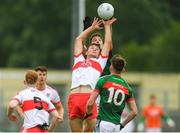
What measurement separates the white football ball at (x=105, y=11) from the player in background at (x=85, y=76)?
107 millimetres

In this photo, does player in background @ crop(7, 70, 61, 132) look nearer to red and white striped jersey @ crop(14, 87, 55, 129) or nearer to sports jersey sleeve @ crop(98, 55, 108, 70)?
red and white striped jersey @ crop(14, 87, 55, 129)

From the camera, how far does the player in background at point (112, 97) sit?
15266 mm

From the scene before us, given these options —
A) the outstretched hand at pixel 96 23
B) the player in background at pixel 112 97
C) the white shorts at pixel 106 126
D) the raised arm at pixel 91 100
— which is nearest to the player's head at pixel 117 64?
the player in background at pixel 112 97

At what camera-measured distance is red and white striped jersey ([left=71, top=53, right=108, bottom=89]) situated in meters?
16.5

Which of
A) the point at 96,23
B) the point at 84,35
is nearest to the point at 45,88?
the point at 84,35

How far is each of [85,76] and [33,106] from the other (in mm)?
1273

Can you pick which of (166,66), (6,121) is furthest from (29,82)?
(166,66)

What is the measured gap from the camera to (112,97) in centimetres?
1538

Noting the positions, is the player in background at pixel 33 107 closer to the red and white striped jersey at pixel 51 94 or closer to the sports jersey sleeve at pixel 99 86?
the sports jersey sleeve at pixel 99 86

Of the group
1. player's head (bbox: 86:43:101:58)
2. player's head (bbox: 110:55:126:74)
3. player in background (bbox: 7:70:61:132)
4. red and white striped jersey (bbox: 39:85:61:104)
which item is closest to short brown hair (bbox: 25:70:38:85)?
player in background (bbox: 7:70:61:132)

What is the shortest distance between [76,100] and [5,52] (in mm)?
53872

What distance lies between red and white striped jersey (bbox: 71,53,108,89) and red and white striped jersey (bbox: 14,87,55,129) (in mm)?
915

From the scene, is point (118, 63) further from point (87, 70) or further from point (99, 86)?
point (87, 70)

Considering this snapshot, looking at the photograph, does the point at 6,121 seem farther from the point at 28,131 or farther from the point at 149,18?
the point at 149,18
